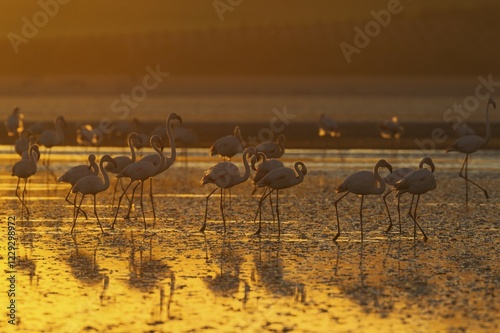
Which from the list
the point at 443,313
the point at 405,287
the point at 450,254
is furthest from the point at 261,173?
the point at 443,313

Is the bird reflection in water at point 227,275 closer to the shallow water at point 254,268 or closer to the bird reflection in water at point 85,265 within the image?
the shallow water at point 254,268

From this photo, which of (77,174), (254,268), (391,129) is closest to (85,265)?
(254,268)

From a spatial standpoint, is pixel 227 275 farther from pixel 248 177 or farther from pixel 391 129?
pixel 391 129

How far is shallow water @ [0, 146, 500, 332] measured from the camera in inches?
395

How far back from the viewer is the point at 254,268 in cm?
1241

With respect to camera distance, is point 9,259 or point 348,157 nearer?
point 9,259

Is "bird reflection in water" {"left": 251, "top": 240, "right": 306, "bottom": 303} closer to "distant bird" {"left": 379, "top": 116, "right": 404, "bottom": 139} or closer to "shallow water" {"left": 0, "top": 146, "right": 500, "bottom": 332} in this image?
"shallow water" {"left": 0, "top": 146, "right": 500, "bottom": 332}

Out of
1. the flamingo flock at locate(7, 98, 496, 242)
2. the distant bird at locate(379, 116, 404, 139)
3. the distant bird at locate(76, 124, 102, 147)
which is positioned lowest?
the flamingo flock at locate(7, 98, 496, 242)

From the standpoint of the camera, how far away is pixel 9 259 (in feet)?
41.8

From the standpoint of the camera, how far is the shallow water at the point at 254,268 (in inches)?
395

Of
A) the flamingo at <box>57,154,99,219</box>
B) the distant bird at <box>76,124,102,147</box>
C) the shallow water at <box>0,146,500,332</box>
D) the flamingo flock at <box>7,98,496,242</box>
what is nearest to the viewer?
the shallow water at <box>0,146,500,332</box>

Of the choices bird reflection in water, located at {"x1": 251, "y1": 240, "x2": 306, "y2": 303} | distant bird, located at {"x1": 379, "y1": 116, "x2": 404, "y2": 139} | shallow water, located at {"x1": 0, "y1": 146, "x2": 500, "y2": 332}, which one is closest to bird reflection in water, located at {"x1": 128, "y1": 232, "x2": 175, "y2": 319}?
shallow water, located at {"x1": 0, "y1": 146, "x2": 500, "y2": 332}

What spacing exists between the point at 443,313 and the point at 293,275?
83.1 inches

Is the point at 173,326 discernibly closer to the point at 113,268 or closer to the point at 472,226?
the point at 113,268
